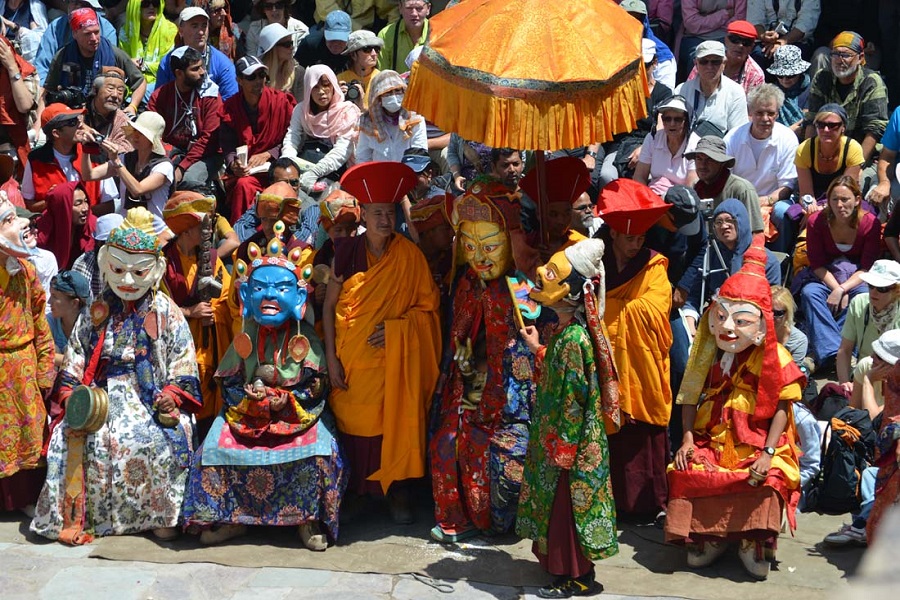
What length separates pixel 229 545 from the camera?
256 inches

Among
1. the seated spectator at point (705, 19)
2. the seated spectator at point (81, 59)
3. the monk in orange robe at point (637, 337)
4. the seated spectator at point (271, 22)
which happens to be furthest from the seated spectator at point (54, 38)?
the monk in orange robe at point (637, 337)

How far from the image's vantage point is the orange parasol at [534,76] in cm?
578

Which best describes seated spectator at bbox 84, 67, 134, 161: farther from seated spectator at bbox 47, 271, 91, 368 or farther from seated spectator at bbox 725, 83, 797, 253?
seated spectator at bbox 725, 83, 797, 253

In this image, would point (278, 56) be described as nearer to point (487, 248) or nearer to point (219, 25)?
point (219, 25)

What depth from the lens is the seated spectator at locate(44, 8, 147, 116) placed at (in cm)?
1002

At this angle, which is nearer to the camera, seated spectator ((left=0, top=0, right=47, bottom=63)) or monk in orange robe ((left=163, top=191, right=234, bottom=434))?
monk in orange robe ((left=163, top=191, right=234, bottom=434))

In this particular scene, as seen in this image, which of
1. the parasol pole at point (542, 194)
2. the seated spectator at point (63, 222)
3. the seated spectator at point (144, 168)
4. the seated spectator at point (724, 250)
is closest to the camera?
the parasol pole at point (542, 194)

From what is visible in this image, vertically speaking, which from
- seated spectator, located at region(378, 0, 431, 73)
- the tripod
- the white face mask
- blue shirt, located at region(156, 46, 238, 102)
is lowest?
the tripod

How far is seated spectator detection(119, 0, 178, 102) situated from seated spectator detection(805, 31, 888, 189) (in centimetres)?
576

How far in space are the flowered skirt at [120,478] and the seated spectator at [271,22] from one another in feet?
18.1

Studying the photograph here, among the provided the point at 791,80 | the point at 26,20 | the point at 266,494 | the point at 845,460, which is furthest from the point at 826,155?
the point at 26,20

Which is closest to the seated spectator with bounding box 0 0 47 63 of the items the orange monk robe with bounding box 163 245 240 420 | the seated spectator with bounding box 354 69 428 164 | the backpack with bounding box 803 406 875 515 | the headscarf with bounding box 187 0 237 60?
the headscarf with bounding box 187 0 237 60

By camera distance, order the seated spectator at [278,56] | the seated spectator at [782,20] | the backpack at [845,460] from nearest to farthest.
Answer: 1. the backpack at [845,460]
2. the seated spectator at [278,56]
3. the seated spectator at [782,20]

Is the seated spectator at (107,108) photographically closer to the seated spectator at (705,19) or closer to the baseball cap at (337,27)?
the baseball cap at (337,27)
